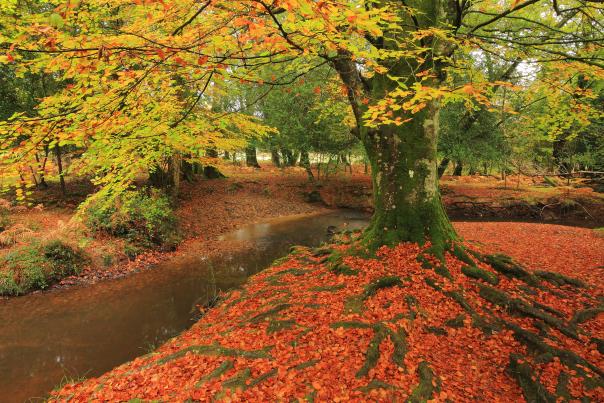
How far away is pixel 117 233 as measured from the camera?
1279 centimetres

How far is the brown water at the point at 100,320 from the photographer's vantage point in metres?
6.52

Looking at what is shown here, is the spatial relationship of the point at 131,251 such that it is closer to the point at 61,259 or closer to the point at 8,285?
the point at 61,259

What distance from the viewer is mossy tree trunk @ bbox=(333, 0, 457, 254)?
700 cm

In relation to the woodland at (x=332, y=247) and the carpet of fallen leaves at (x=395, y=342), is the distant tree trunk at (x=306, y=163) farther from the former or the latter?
the carpet of fallen leaves at (x=395, y=342)

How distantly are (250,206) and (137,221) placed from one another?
324 inches

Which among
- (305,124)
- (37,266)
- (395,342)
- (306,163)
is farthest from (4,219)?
(306,163)

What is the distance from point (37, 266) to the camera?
32.5 ft

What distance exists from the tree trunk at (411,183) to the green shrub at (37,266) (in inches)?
382

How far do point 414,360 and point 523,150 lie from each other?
21727 millimetres

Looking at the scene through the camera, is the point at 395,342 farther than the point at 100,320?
No

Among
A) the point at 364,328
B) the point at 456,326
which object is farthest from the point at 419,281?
the point at 364,328

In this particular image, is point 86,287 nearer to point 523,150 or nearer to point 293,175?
point 293,175

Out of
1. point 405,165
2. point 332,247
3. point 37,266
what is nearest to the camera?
point 405,165

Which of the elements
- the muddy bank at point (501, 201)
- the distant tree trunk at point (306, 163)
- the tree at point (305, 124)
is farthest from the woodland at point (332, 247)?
the distant tree trunk at point (306, 163)
